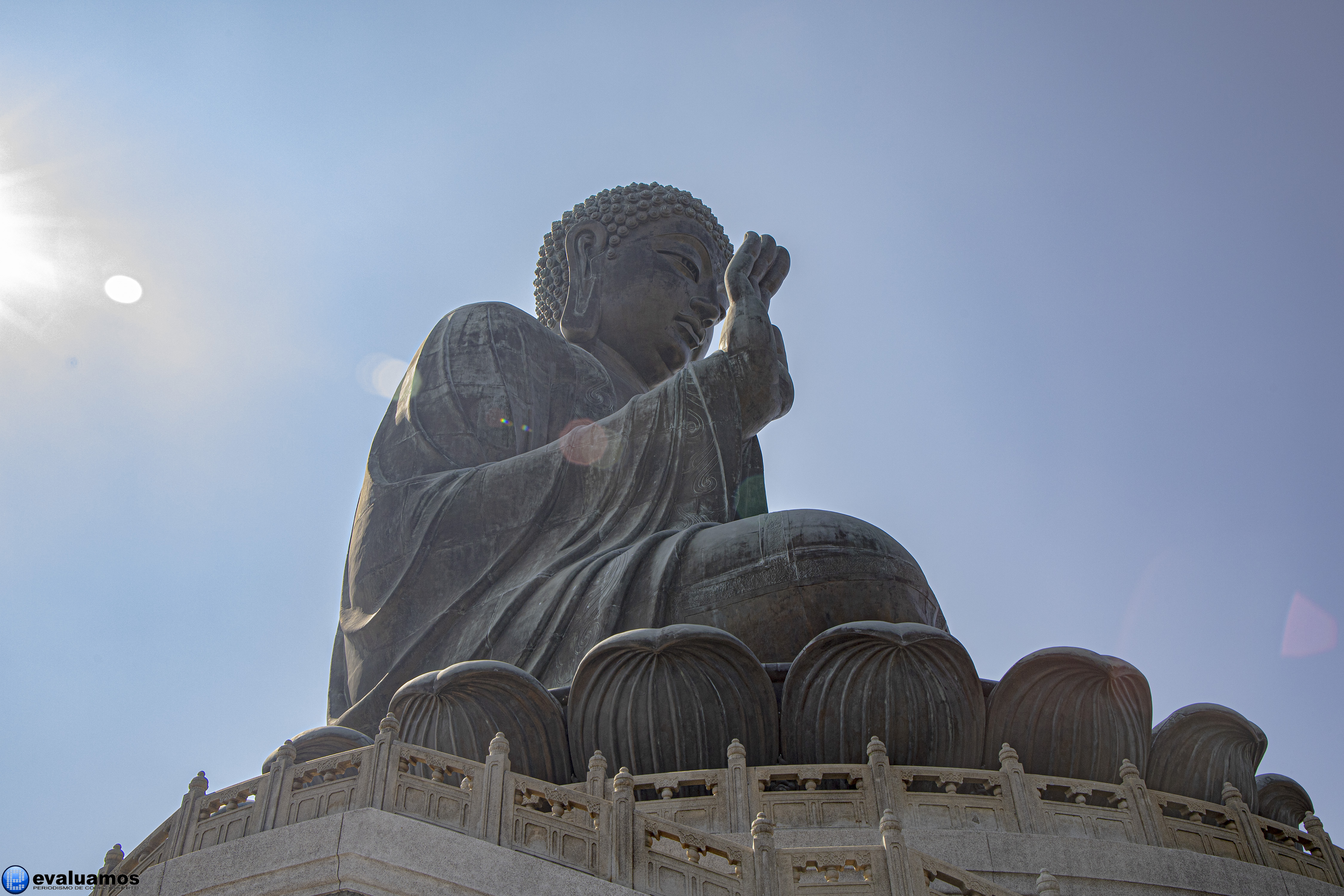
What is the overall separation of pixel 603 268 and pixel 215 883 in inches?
280

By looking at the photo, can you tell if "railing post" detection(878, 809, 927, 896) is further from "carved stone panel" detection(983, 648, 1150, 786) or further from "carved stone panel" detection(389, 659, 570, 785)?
"carved stone panel" detection(389, 659, 570, 785)

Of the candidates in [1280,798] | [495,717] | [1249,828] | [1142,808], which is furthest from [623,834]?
[1280,798]

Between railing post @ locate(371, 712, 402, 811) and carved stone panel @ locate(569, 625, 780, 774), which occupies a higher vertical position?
carved stone panel @ locate(569, 625, 780, 774)

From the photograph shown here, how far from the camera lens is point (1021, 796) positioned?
5.43m

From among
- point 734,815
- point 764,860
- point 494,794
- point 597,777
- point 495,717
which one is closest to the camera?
point 764,860

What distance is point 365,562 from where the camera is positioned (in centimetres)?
862

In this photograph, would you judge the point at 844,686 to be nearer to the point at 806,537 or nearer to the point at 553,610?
the point at 806,537

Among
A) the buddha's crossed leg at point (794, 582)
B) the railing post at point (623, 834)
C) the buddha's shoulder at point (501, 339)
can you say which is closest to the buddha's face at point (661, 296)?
the buddha's shoulder at point (501, 339)

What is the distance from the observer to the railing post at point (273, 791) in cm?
478

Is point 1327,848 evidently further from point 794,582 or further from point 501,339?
point 501,339

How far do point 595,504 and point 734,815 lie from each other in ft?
10.9

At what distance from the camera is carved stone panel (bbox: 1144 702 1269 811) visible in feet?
20.1

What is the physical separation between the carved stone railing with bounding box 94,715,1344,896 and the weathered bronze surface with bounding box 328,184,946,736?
4.62 feet

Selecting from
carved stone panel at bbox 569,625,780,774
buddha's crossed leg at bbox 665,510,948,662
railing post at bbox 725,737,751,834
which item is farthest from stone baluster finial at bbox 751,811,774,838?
buddha's crossed leg at bbox 665,510,948,662
